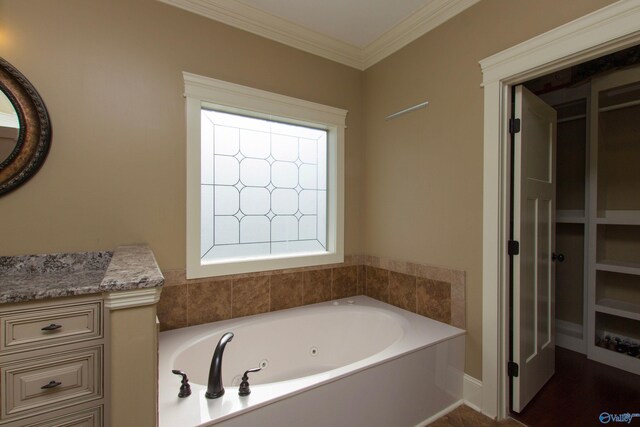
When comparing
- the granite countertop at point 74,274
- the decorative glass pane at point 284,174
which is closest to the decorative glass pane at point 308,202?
the decorative glass pane at point 284,174

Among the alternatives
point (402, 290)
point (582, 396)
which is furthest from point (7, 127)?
point (582, 396)

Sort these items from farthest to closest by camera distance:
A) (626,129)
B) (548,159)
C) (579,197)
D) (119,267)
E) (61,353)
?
(579,197)
(626,129)
(548,159)
(119,267)
(61,353)

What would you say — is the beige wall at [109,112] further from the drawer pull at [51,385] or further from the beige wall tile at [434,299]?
the beige wall tile at [434,299]

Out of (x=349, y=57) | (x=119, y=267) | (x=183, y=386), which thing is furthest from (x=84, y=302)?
(x=349, y=57)

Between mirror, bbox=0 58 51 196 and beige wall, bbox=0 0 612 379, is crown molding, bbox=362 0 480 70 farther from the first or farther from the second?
mirror, bbox=0 58 51 196

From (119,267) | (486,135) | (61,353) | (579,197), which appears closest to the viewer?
(61,353)

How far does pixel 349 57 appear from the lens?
105 inches

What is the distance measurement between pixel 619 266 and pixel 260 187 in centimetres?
293

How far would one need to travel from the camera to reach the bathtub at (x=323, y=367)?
126 cm

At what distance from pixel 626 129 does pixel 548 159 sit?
1.09 m

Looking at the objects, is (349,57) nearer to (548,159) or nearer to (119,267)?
(548,159)

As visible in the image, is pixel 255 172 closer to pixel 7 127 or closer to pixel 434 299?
pixel 7 127

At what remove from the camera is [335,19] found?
224 cm

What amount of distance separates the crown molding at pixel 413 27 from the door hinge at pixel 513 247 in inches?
60.4
